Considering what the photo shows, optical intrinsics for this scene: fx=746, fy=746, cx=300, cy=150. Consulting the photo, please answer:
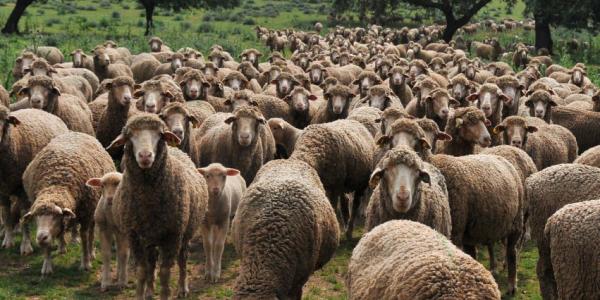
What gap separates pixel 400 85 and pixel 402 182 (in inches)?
359

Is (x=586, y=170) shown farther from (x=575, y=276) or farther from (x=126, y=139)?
(x=126, y=139)

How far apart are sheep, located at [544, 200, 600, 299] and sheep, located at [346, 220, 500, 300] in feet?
3.91

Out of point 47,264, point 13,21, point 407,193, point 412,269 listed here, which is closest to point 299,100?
point 47,264

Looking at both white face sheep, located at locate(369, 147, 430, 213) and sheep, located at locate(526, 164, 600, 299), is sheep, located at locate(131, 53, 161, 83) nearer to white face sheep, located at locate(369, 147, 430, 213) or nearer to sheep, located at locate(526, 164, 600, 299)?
sheep, located at locate(526, 164, 600, 299)

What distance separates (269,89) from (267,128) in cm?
467

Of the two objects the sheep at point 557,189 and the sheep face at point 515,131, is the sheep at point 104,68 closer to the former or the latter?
the sheep face at point 515,131

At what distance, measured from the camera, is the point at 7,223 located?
30.5ft

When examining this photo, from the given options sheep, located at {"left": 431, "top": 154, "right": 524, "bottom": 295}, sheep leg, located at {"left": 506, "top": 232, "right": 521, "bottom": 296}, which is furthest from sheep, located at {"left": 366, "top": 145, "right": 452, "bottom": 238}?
sheep leg, located at {"left": 506, "top": 232, "right": 521, "bottom": 296}

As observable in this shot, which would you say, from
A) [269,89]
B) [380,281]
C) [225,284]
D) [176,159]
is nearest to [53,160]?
[176,159]

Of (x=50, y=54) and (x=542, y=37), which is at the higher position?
(x=542, y=37)

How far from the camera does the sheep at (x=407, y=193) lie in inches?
251

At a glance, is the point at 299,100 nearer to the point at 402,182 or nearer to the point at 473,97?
the point at 473,97

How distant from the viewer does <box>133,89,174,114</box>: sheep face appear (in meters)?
10.9

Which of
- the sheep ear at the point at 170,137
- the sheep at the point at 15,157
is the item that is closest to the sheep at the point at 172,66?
the sheep at the point at 15,157
